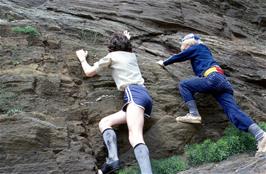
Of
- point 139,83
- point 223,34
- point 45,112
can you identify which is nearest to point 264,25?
point 223,34

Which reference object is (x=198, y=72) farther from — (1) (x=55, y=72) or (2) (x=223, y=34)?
(2) (x=223, y=34)

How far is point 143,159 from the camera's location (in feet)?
28.6

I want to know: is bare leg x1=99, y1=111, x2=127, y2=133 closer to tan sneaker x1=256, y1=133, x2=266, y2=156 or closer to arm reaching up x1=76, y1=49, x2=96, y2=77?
arm reaching up x1=76, y1=49, x2=96, y2=77

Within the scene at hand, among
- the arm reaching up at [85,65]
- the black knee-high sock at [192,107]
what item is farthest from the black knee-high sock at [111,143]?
the black knee-high sock at [192,107]

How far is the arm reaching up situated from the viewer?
10789mm

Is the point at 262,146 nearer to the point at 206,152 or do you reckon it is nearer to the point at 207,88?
the point at 206,152

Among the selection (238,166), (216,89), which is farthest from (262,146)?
(216,89)

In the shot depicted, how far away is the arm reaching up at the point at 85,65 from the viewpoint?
10.8 metres

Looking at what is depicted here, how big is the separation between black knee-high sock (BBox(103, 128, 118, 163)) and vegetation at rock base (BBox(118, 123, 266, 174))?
436mm

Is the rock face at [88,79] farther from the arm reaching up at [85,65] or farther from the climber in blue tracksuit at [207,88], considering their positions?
the climber in blue tracksuit at [207,88]

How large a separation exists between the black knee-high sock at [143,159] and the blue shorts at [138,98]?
3.35ft

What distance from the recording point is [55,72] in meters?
11.1

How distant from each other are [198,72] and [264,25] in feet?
24.8

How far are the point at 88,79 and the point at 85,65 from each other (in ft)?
1.21
